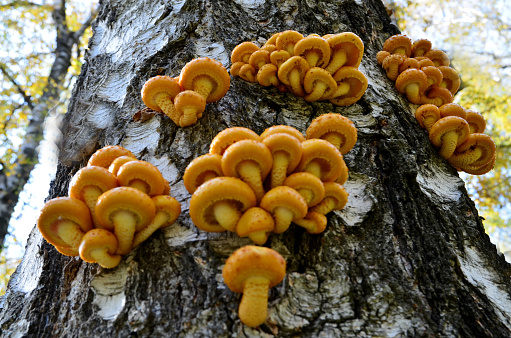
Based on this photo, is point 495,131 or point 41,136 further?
point 495,131

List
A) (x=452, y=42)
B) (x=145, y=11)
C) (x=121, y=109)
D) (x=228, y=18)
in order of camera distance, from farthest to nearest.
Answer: (x=452, y=42)
(x=145, y=11)
(x=228, y=18)
(x=121, y=109)

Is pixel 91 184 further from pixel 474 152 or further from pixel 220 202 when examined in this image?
pixel 474 152

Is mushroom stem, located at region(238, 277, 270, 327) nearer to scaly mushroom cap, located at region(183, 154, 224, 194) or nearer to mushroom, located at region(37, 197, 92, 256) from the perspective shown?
scaly mushroom cap, located at region(183, 154, 224, 194)

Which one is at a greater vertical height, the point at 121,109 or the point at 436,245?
the point at 121,109

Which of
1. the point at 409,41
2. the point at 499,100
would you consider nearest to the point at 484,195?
the point at 499,100

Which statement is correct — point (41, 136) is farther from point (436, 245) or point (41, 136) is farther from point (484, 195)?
point (484, 195)

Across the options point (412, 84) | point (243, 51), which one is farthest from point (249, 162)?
point (412, 84)
